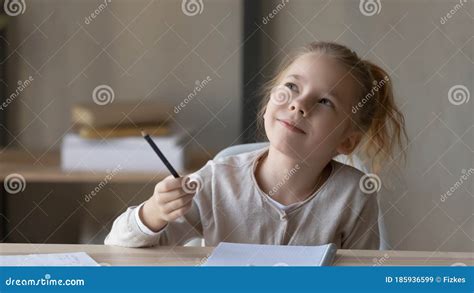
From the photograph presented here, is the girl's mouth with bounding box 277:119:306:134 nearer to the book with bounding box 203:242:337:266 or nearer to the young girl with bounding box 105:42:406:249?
the young girl with bounding box 105:42:406:249

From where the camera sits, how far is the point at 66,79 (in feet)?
6.37

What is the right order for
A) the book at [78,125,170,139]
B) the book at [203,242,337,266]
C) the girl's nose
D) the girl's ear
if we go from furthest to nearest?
the book at [78,125,170,139] → the girl's ear → the girl's nose → the book at [203,242,337,266]

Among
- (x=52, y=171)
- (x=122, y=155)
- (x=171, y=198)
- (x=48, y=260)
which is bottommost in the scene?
(x=52, y=171)

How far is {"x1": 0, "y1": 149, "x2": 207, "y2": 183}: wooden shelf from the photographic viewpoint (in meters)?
1.70

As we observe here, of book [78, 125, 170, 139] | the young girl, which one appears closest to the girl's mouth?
the young girl

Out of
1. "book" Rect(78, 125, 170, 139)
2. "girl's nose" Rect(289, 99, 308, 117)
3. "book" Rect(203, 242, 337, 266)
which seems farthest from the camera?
"book" Rect(78, 125, 170, 139)

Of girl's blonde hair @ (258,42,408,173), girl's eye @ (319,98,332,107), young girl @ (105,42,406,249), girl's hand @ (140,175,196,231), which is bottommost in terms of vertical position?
girl's hand @ (140,175,196,231)

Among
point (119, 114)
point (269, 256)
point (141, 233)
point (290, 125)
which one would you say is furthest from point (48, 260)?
point (119, 114)

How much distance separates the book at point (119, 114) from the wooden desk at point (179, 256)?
2.87 ft

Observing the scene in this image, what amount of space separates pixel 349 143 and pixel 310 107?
133mm

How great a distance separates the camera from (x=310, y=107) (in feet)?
3.12

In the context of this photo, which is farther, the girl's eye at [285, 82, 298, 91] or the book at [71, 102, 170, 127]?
the book at [71, 102, 170, 127]

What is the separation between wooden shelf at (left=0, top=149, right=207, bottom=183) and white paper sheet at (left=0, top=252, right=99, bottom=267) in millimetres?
841

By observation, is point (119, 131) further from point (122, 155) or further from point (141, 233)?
point (141, 233)
